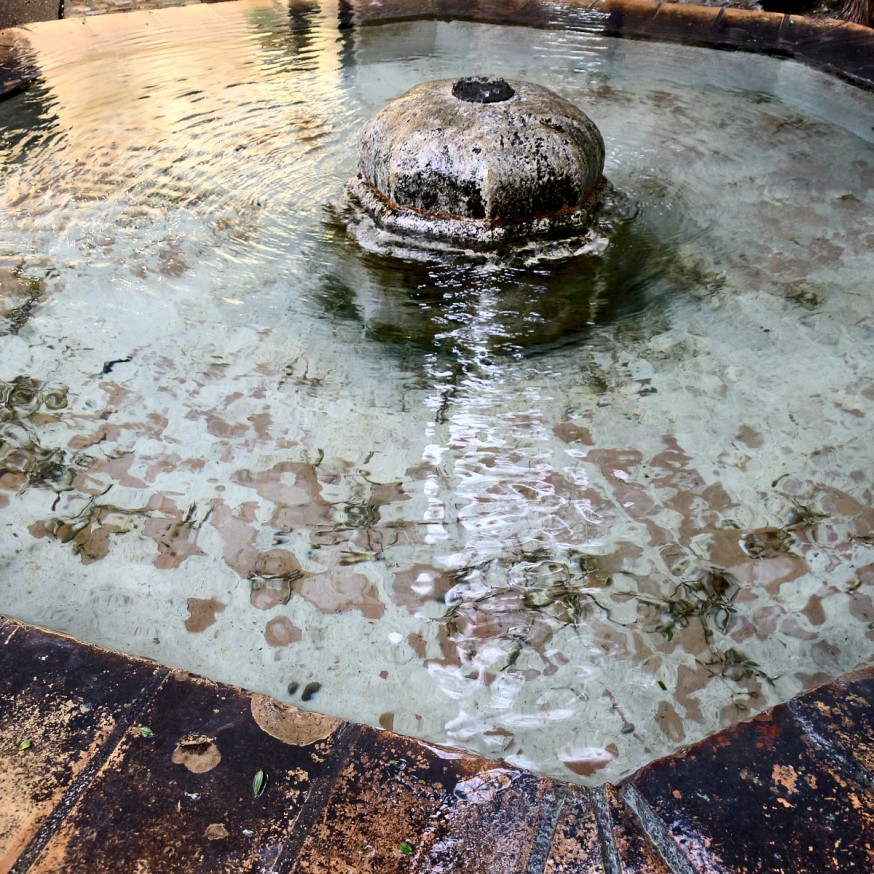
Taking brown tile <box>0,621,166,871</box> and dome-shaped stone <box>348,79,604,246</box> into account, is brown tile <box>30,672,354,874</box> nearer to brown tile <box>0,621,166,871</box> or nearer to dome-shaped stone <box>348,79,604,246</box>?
brown tile <box>0,621,166,871</box>

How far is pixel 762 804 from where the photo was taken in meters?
1.74

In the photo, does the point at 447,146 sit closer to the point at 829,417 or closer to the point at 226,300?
the point at 226,300

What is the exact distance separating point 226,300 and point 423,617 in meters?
2.34

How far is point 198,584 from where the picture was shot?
2604mm

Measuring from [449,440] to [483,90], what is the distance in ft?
8.10

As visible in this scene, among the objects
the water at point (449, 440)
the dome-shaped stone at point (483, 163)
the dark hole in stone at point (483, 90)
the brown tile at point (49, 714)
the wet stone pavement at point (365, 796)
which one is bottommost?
the water at point (449, 440)

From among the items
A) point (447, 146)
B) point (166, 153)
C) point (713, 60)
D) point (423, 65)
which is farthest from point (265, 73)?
point (713, 60)

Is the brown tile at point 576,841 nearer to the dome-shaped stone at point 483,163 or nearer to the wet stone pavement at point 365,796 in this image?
the wet stone pavement at point 365,796

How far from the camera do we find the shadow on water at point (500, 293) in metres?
3.82

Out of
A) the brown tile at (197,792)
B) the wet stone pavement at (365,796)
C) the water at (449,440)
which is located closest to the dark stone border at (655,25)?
the water at (449,440)

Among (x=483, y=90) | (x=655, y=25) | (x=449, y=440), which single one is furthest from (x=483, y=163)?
(x=655, y=25)

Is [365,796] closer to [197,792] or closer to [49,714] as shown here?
[197,792]

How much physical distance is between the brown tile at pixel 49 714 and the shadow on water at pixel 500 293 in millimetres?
2177

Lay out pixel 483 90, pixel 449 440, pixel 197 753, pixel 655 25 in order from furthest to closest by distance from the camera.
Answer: pixel 655 25 < pixel 483 90 < pixel 449 440 < pixel 197 753
